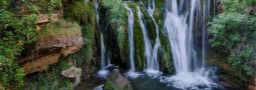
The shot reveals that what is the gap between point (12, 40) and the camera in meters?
5.48

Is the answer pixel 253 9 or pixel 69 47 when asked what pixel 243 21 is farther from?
pixel 69 47

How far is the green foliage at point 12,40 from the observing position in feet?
17.5

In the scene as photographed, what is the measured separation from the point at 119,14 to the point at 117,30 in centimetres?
60

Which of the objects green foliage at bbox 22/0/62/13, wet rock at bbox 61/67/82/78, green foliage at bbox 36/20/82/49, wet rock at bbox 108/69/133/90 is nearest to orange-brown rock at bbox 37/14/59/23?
green foliage at bbox 22/0/62/13

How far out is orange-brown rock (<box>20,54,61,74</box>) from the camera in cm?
634

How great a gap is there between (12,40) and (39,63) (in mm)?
1204

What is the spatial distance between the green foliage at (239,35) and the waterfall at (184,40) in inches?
105

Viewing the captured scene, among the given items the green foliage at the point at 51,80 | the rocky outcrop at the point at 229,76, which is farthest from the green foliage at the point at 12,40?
the rocky outcrop at the point at 229,76

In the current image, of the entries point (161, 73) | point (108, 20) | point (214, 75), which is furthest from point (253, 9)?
point (108, 20)

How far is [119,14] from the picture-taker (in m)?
10.4

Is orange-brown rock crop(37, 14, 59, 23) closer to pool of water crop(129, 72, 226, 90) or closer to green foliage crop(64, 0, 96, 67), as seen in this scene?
green foliage crop(64, 0, 96, 67)

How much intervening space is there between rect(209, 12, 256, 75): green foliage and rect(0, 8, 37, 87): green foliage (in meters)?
5.05

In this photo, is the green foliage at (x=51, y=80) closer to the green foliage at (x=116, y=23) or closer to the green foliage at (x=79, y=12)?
the green foliage at (x=79, y=12)

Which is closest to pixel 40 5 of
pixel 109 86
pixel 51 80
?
pixel 51 80
